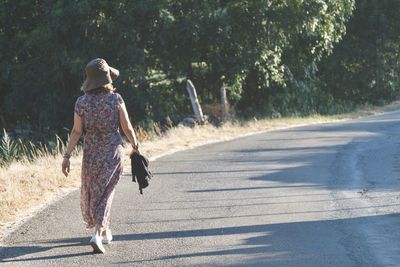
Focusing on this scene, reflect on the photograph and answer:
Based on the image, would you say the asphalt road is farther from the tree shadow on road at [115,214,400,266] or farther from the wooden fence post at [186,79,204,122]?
the wooden fence post at [186,79,204,122]

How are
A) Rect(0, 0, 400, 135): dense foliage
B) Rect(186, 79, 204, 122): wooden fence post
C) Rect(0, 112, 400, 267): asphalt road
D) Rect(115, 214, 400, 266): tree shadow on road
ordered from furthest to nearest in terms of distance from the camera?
Rect(186, 79, 204, 122): wooden fence post, Rect(0, 0, 400, 135): dense foliage, Rect(0, 112, 400, 267): asphalt road, Rect(115, 214, 400, 266): tree shadow on road

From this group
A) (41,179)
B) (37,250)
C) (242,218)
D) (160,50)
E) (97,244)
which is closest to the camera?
(97,244)

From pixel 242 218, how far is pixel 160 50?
16.2m

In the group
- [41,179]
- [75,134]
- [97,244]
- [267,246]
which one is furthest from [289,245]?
[41,179]

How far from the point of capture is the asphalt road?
6.89 m

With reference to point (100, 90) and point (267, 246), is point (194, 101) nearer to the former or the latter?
point (100, 90)

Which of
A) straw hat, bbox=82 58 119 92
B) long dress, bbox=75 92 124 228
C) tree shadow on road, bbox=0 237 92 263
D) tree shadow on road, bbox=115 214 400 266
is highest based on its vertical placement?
straw hat, bbox=82 58 119 92

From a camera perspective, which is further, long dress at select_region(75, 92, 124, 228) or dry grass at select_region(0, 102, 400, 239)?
dry grass at select_region(0, 102, 400, 239)

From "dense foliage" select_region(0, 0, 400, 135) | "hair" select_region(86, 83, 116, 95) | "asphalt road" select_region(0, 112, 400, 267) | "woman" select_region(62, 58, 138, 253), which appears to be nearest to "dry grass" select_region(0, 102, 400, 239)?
"asphalt road" select_region(0, 112, 400, 267)

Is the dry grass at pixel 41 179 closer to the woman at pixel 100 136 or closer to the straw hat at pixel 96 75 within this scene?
the woman at pixel 100 136

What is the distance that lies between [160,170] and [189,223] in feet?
14.0

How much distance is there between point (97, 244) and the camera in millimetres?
7031

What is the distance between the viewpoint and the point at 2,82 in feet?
90.4

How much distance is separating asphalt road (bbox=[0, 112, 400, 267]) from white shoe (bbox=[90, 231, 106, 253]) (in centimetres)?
8
